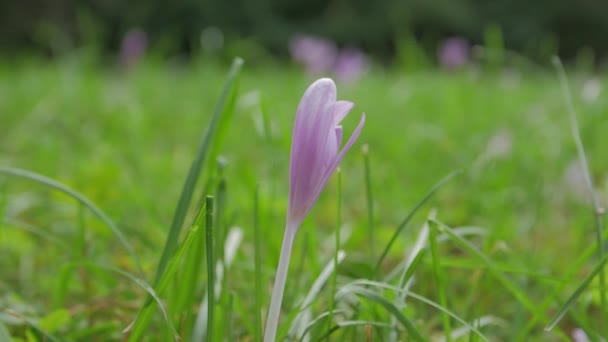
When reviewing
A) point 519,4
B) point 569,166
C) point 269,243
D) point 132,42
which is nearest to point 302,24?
point 519,4

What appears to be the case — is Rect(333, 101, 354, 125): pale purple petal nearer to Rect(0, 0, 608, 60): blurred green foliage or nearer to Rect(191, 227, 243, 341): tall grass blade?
Rect(191, 227, 243, 341): tall grass blade

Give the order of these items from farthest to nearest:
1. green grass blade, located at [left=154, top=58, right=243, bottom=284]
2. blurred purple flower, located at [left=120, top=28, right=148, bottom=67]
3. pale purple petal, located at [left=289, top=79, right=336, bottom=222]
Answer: blurred purple flower, located at [left=120, top=28, right=148, bottom=67]
green grass blade, located at [left=154, top=58, right=243, bottom=284]
pale purple petal, located at [left=289, top=79, right=336, bottom=222]

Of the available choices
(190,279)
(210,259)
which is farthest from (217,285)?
(210,259)

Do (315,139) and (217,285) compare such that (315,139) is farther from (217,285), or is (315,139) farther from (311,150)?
(217,285)

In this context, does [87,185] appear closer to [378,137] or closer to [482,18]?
[378,137]

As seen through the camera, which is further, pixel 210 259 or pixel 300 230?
pixel 300 230

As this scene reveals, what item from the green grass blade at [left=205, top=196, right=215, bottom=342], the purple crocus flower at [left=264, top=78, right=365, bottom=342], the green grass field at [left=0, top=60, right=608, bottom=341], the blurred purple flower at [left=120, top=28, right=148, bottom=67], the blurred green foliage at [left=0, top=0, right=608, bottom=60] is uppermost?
the blurred green foliage at [left=0, top=0, right=608, bottom=60]

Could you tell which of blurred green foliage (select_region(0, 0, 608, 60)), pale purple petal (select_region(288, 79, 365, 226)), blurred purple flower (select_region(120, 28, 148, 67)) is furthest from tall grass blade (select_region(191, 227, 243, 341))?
blurred green foliage (select_region(0, 0, 608, 60))
